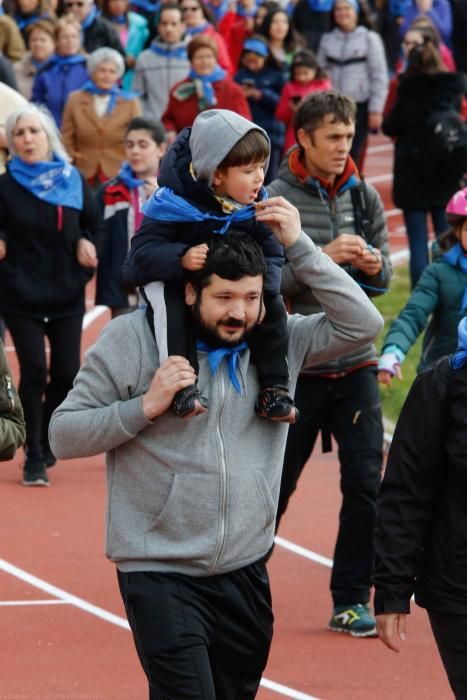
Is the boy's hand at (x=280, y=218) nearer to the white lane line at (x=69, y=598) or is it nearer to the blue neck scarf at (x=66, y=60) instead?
the white lane line at (x=69, y=598)

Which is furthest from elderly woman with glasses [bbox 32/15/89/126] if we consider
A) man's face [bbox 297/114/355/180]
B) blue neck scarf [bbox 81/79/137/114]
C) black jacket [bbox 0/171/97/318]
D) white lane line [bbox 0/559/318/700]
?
man's face [bbox 297/114/355/180]

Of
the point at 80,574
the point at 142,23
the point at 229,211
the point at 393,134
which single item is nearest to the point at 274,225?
the point at 229,211

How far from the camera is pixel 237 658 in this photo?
5.01 meters

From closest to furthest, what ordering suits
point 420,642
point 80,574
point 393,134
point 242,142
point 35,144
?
point 242,142, point 420,642, point 80,574, point 35,144, point 393,134

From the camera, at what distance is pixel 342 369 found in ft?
23.5

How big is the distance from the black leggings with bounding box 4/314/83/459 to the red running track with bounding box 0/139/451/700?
1.43 feet

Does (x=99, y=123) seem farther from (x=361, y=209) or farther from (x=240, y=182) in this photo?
(x=240, y=182)

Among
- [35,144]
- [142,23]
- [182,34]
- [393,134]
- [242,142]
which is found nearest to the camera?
[242,142]

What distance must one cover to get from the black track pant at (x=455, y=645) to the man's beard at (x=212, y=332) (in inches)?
39.7

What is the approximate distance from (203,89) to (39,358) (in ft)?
20.6

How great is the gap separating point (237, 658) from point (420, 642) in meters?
2.65

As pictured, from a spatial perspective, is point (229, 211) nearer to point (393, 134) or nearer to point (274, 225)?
point (274, 225)

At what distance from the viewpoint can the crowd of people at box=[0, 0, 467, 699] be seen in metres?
4.80

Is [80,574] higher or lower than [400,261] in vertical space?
higher
